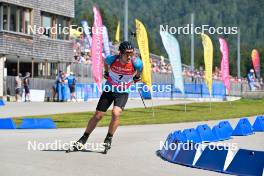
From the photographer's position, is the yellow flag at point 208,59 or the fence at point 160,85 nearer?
Answer: the yellow flag at point 208,59

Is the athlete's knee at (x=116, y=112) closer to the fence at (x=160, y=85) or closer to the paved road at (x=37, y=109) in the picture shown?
the paved road at (x=37, y=109)

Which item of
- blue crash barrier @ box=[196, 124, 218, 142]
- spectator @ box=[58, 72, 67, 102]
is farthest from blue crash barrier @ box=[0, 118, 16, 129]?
spectator @ box=[58, 72, 67, 102]

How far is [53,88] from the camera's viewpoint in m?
40.6

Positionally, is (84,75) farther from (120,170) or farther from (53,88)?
(120,170)

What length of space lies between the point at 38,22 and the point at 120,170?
36063 mm

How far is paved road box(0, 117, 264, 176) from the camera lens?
9.11m

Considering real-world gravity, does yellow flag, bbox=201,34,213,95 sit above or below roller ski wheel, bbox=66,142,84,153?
above

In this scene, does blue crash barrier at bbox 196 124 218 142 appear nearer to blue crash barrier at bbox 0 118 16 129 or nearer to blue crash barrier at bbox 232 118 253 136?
blue crash barrier at bbox 232 118 253 136

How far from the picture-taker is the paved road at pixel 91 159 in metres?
9.11

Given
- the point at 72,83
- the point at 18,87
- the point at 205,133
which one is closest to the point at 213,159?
the point at 205,133

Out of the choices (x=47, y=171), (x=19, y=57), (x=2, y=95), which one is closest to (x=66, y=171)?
(x=47, y=171)

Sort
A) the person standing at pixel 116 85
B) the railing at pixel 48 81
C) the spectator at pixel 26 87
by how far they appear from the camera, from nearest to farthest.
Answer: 1. the person standing at pixel 116 85
2. the spectator at pixel 26 87
3. the railing at pixel 48 81
